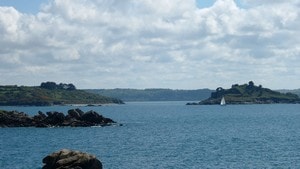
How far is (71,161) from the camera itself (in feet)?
207

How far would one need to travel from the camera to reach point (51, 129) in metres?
148

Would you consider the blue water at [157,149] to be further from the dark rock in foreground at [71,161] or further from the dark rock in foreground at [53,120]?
the dark rock in foreground at [53,120]

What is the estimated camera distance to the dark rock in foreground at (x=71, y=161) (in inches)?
2480

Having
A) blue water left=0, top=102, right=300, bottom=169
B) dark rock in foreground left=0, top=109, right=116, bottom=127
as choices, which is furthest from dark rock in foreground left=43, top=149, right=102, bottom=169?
dark rock in foreground left=0, top=109, right=116, bottom=127

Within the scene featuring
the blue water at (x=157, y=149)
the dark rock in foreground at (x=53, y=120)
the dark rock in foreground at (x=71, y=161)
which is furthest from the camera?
the dark rock in foreground at (x=53, y=120)

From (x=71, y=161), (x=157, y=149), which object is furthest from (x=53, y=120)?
(x=71, y=161)

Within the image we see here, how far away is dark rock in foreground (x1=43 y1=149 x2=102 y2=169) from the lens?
207 ft

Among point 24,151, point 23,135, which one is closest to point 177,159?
point 24,151

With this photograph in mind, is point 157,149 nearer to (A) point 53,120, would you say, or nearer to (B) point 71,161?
(B) point 71,161

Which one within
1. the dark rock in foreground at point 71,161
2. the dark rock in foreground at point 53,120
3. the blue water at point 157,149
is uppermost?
the dark rock in foreground at point 53,120

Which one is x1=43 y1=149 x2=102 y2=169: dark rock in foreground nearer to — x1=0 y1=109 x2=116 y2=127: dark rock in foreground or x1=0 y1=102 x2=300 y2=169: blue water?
x1=0 y1=102 x2=300 y2=169: blue water

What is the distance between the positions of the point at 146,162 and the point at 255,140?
139ft

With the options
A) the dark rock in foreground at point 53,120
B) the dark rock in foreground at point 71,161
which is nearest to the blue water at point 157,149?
the dark rock in foreground at point 71,161

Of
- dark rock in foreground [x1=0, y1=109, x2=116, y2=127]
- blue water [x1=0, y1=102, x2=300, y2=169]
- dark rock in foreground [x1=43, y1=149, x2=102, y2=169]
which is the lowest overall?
blue water [x1=0, y1=102, x2=300, y2=169]
